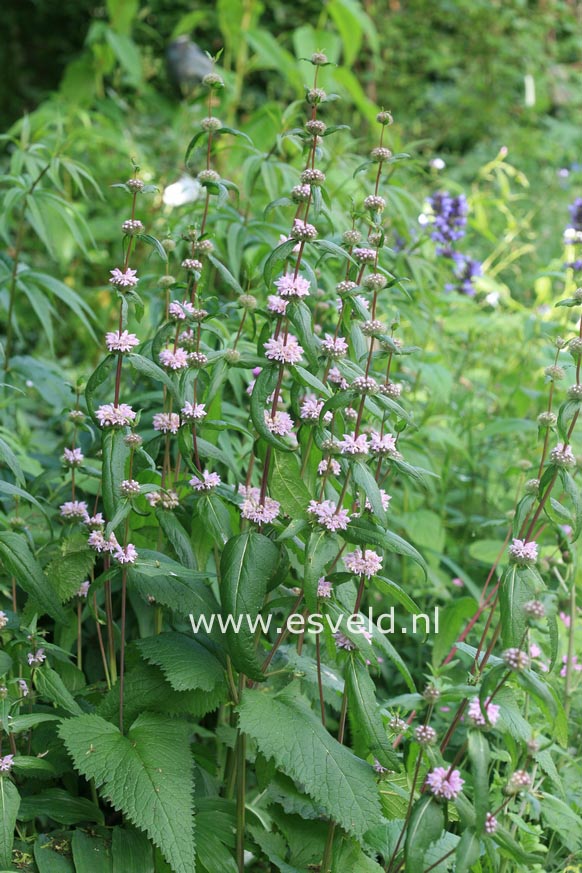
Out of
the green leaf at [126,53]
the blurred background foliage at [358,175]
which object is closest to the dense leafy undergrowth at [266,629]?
the blurred background foliage at [358,175]

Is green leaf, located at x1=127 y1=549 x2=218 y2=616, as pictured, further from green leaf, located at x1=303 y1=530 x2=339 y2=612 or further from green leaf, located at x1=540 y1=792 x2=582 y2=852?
green leaf, located at x1=540 y1=792 x2=582 y2=852

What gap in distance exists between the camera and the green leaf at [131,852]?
150cm

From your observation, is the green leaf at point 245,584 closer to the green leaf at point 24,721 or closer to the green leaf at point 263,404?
the green leaf at point 263,404

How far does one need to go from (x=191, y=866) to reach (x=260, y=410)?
666 millimetres

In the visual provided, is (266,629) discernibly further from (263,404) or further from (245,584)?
(263,404)

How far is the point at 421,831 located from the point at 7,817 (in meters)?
0.60

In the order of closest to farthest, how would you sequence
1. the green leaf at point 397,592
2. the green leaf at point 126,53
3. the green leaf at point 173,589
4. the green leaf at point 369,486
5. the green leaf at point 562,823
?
the green leaf at point 369,486
the green leaf at point 397,592
the green leaf at point 173,589
the green leaf at point 562,823
the green leaf at point 126,53

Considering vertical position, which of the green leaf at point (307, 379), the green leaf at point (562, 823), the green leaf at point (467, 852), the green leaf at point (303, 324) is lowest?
the green leaf at point (562, 823)

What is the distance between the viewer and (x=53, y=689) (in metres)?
1.55

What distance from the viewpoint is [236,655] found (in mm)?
1454

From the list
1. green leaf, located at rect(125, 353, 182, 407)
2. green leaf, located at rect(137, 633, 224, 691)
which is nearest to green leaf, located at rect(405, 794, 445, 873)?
green leaf, located at rect(137, 633, 224, 691)

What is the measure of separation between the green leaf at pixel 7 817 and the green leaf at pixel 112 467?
1.40 feet

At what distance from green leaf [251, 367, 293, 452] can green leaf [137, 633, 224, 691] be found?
380 millimetres

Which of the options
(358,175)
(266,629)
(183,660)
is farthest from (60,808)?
(358,175)
